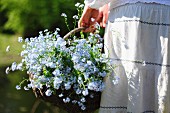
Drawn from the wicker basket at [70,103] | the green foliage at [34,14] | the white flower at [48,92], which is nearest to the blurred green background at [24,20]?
the green foliage at [34,14]

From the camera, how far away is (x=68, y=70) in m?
2.75

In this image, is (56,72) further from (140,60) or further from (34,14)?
(34,14)

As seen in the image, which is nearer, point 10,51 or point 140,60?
point 140,60

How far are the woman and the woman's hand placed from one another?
0.15 metres

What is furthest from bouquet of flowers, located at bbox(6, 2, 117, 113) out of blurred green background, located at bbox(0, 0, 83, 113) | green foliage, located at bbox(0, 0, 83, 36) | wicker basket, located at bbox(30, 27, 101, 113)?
green foliage, located at bbox(0, 0, 83, 36)

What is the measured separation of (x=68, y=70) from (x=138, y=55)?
1.06 ft

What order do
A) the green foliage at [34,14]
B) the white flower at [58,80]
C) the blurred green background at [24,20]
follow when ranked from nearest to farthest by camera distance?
the white flower at [58,80] < the blurred green background at [24,20] < the green foliage at [34,14]

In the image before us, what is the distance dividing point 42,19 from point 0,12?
2630 mm

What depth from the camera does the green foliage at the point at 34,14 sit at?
1223 cm

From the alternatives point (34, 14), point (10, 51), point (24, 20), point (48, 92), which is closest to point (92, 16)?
point (48, 92)

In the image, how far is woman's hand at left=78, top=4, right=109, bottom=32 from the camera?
300 cm

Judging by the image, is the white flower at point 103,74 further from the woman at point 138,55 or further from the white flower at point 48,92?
the white flower at point 48,92

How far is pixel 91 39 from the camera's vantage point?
281 centimetres

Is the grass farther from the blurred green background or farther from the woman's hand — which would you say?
the woman's hand
